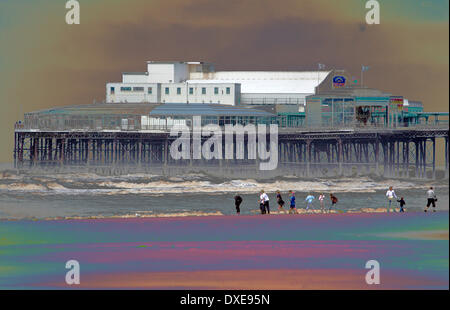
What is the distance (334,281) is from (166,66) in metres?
108

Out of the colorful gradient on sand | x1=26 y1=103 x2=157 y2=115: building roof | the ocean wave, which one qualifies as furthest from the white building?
the colorful gradient on sand

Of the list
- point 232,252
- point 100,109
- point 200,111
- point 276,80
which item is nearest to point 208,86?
point 276,80

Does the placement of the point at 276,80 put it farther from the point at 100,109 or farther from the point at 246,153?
the point at 100,109

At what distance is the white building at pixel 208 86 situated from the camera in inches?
4865

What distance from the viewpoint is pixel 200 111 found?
10838 cm

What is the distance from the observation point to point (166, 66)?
13262 centimetres

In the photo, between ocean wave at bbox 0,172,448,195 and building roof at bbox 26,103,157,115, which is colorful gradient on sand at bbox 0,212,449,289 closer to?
ocean wave at bbox 0,172,448,195

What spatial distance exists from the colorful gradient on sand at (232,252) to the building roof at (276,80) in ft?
282

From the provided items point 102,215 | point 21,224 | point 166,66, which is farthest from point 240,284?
point 166,66

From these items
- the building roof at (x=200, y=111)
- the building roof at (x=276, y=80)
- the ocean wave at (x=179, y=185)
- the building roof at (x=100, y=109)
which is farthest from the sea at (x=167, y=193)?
the building roof at (x=276, y=80)

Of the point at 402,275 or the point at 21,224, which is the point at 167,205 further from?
the point at 402,275

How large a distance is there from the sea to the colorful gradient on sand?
8.19 m

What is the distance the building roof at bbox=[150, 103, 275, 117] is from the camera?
353ft

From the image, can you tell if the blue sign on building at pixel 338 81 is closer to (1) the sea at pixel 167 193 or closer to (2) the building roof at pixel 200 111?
(2) the building roof at pixel 200 111
